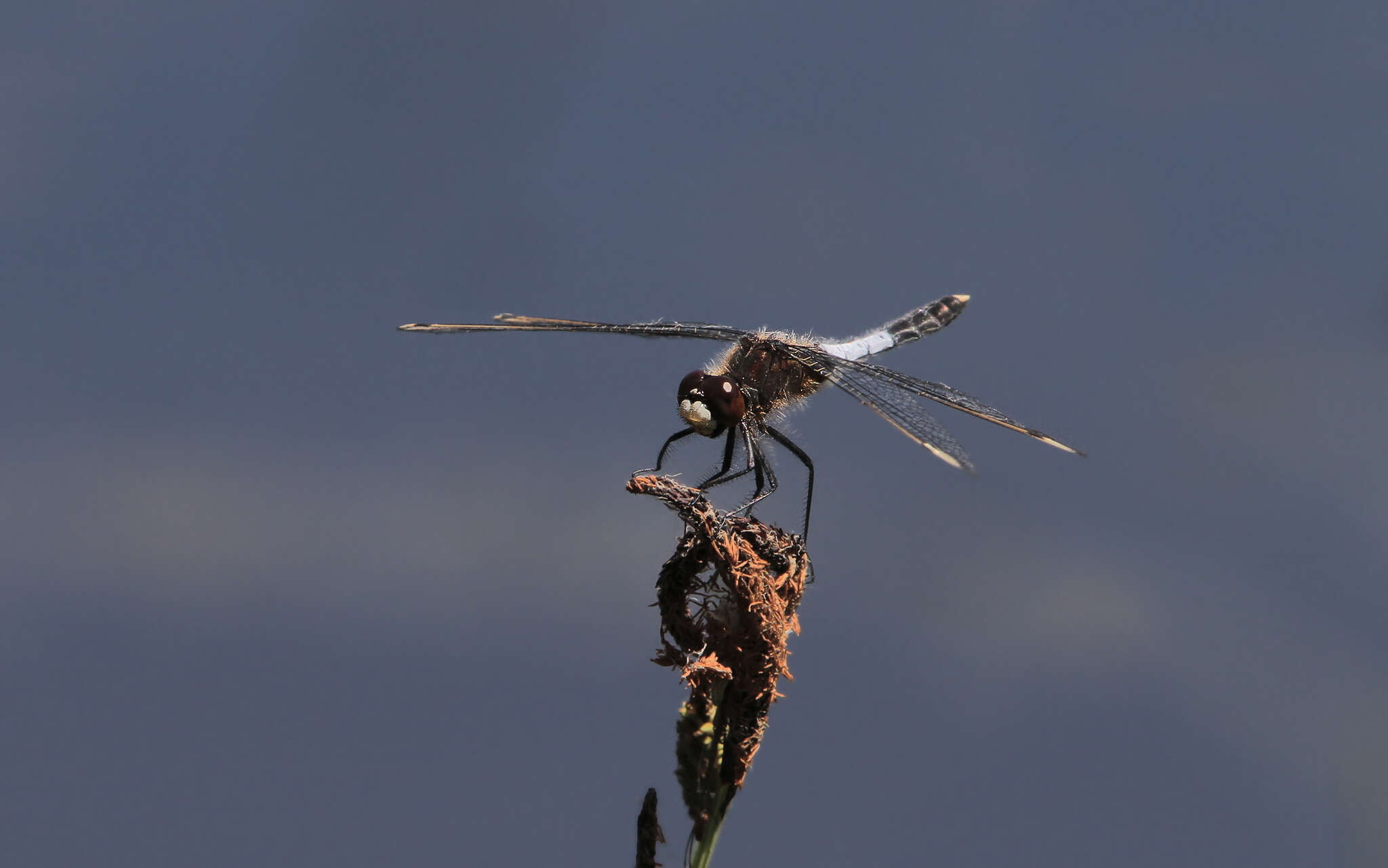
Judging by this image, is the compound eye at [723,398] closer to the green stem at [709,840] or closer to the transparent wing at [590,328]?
the transparent wing at [590,328]

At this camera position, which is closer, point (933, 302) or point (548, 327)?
point (548, 327)

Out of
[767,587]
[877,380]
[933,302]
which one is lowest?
[767,587]

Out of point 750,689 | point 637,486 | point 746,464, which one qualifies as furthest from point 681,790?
point 746,464

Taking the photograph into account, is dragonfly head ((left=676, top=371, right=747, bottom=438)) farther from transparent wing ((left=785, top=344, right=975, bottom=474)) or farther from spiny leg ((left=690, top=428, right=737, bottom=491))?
transparent wing ((left=785, top=344, right=975, bottom=474))

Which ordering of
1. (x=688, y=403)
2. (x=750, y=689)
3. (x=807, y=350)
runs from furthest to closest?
1. (x=807, y=350)
2. (x=688, y=403)
3. (x=750, y=689)

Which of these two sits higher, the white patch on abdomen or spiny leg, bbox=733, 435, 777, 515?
the white patch on abdomen

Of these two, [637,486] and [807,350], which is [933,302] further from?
[637,486]

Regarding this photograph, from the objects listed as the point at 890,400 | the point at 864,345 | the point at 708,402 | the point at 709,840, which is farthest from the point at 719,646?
the point at 864,345

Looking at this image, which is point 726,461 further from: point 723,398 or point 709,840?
point 709,840

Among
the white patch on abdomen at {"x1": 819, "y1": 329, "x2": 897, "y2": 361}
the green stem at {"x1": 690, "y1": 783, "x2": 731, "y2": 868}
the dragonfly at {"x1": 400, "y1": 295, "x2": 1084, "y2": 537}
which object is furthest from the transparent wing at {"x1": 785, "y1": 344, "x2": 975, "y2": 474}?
the green stem at {"x1": 690, "y1": 783, "x2": 731, "y2": 868}
